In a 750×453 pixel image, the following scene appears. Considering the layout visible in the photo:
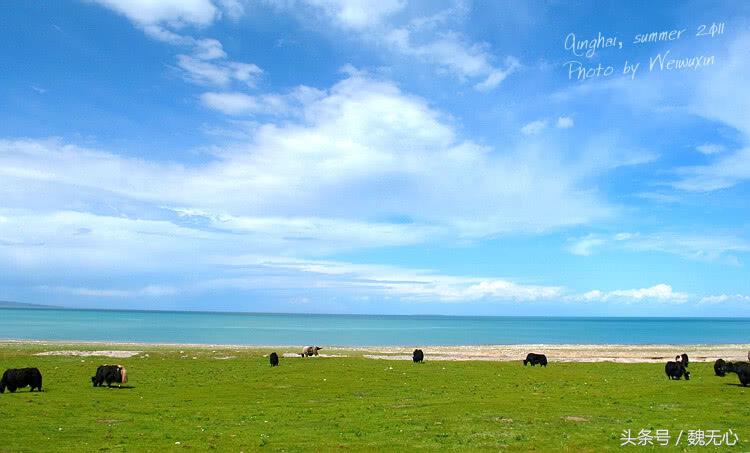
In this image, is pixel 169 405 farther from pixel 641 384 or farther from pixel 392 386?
pixel 641 384

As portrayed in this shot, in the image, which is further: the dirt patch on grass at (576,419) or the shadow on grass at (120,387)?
the shadow on grass at (120,387)

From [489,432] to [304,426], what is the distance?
26.5 feet

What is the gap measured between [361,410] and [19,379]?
2156 centimetres

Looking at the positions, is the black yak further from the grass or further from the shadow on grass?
the shadow on grass

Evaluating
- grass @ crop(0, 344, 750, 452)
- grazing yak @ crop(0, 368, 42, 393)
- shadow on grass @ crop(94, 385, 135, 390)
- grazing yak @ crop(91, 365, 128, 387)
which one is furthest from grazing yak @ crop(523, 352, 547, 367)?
grazing yak @ crop(0, 368, 42, 393)

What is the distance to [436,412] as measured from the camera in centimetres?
2711

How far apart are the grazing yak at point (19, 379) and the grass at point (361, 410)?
762mm

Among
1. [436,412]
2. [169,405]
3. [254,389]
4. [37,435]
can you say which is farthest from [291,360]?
[37,435]

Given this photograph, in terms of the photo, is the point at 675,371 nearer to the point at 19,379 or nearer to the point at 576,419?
the point at 576,419

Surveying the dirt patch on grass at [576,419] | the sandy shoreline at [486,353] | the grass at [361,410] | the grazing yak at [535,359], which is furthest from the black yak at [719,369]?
the dirt patch on grass at [576,419]

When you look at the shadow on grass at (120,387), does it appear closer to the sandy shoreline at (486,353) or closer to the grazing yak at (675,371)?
the sandy shoreline at (486,353)

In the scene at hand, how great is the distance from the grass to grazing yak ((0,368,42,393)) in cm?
76

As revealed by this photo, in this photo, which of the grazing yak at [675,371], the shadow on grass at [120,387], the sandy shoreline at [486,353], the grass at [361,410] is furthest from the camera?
the sandy shoreline at [486,353]

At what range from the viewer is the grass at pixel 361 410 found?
68.3ft
